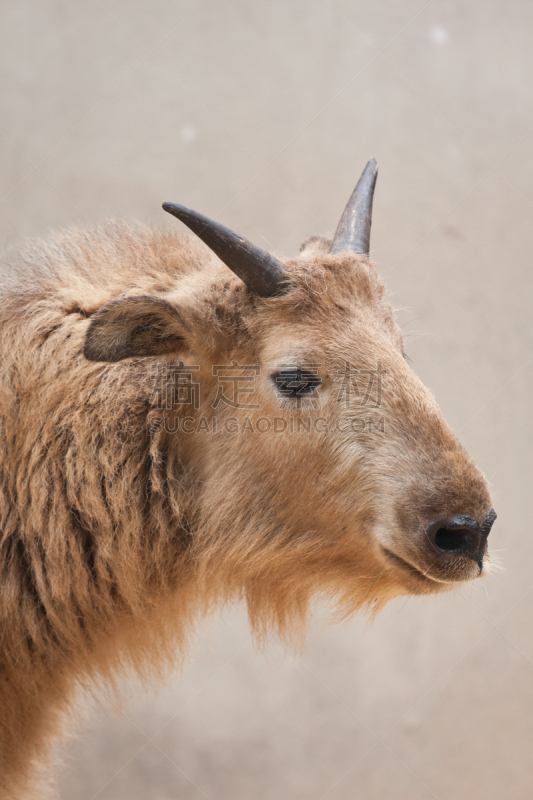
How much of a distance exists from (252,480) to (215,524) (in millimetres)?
212

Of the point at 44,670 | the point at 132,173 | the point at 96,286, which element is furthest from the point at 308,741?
the point at 132,173

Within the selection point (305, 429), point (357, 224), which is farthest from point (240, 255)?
point (357, 224)

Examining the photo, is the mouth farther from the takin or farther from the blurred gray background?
the blurred gray background

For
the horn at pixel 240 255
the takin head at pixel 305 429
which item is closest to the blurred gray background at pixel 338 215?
the takin head at pixel 305 429

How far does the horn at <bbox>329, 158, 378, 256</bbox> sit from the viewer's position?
2705 millimetres

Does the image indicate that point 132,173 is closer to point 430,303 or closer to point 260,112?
point 260,112

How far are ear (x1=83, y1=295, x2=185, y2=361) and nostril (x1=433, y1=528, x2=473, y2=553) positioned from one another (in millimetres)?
1048

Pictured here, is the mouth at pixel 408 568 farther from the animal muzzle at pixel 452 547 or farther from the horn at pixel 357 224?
the horn at pixel 357 224

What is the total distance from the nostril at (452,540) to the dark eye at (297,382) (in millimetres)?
585

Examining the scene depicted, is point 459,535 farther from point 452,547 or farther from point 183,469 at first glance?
point 183,469

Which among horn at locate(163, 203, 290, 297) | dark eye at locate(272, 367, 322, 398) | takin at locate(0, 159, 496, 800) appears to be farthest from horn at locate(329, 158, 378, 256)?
Answer: dark eye at locate(272, 367, 322, 398)

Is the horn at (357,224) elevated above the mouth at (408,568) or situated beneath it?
elevated above

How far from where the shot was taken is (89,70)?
450 cm

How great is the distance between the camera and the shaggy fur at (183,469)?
2250 mm
